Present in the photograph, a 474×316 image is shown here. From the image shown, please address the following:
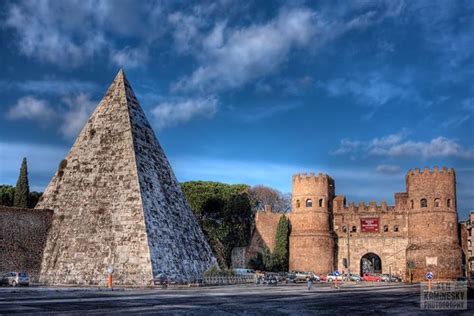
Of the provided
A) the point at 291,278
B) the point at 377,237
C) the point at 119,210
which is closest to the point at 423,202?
the point at 377,237

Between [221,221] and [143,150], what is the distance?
111 ft

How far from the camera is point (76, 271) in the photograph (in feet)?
90.8

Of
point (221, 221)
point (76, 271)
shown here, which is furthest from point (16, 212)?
point (221, 221)

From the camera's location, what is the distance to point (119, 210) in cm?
2850

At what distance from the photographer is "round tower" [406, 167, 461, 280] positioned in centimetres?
5466

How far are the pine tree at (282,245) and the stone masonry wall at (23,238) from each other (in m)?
33.0

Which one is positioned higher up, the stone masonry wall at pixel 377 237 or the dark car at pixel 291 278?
the stone masonry wall at pixel 377 237

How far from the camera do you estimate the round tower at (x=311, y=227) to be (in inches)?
2333

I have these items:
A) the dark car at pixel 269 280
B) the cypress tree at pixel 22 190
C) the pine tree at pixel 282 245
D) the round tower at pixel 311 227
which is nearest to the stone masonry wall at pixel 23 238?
the cypress tree at pixel 22 190

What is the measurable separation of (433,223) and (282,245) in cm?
1455

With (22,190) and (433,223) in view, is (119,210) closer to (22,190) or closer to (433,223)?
(22,190)

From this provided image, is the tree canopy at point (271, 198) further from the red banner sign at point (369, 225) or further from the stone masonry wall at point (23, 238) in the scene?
the stone masonry wall at point (23, 238)

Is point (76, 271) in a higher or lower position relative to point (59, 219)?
lower

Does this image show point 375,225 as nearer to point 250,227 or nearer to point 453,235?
point 453,235
